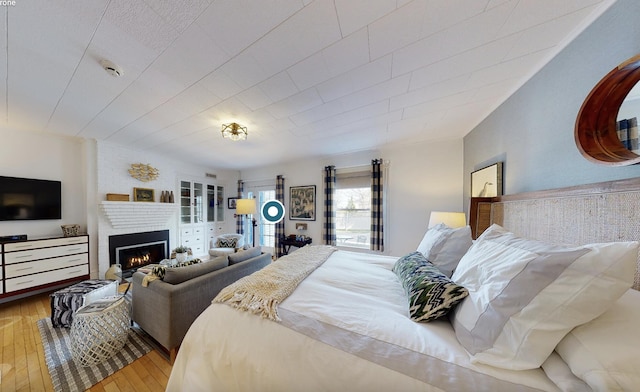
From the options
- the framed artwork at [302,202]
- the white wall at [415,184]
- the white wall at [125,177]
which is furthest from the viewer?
the framed artwork at [302,202]

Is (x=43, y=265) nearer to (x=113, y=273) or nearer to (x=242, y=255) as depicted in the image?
(x=113, y=273)

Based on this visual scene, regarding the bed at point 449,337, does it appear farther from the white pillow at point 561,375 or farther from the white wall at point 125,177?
the white wall at point 125,177

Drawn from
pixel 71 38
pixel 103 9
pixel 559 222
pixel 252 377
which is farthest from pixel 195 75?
pixel 559 222

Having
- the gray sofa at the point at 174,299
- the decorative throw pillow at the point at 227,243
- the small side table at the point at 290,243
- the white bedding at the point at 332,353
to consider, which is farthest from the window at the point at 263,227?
the white bedding at the point at 332,353

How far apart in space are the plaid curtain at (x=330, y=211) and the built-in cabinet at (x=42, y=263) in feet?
12.4

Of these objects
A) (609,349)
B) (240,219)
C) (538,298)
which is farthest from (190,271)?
(240,219)

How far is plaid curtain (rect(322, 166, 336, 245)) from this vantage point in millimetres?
3643

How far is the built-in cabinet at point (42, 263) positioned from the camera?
7.27ft

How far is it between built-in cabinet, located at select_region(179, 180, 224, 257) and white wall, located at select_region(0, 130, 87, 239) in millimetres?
Answer: 1431

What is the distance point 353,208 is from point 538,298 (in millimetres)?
3013

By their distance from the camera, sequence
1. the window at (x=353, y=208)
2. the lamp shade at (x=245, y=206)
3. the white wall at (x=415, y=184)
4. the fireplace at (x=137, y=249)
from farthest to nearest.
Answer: the window at (x=353, y=208)
the lamp shade at (x=245, y=206)
the fireplace at (x=137, y=249)
the white wall at (x=415, y=184)

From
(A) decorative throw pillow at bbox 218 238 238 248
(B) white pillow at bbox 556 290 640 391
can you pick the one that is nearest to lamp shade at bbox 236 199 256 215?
(A) decorative throw pillow at bbox 218 238 238 248

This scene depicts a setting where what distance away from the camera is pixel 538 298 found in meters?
0.63

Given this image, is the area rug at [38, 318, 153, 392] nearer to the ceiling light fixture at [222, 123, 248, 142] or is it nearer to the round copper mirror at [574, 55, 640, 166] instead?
the ceiling light fixture at [222, 123, 248, 142]
